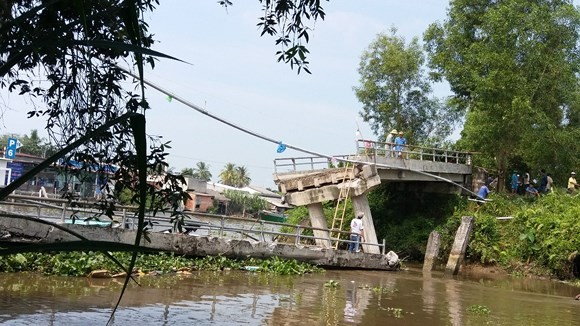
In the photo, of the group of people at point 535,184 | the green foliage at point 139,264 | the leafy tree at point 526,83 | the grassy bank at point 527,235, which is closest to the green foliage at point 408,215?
the grassy bank at point 527,235

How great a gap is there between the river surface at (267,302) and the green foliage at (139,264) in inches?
19.3

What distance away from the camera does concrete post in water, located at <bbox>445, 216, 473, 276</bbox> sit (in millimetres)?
26641

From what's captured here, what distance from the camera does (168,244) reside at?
60.7 ft

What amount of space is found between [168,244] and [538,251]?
16783 millimetres

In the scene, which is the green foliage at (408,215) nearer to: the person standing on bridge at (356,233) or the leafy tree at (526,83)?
the leafy tree at (526,83)

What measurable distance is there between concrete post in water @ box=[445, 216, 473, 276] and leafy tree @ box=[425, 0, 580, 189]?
6883 millimetres

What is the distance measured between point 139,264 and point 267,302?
472cm

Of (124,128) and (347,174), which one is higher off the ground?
(347,174)

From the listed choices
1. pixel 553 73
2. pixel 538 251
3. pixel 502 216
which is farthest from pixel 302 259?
pixel 553 73

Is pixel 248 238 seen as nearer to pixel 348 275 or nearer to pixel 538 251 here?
pixel 348 275

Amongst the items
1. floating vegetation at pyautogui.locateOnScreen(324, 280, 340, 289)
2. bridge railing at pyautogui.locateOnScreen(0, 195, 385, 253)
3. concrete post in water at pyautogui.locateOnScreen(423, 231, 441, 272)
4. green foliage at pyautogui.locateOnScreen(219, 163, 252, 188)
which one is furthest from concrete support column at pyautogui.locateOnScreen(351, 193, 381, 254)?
green foliage at pyautogui.locateOnScreen(219, 163, 252, 188)

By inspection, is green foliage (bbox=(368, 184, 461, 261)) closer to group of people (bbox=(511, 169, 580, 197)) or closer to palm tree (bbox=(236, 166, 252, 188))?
group of people (bbox=(511, 169, 580, 197))

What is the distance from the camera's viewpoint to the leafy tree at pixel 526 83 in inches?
1252

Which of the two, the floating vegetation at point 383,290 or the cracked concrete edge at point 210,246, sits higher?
the cracked concrete edge at point 210,246
